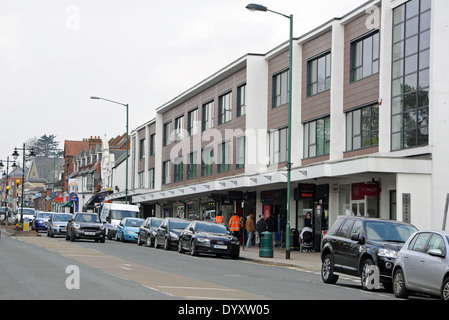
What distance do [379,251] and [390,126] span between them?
569 inches

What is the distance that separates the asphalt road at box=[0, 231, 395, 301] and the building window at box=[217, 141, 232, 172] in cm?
2431

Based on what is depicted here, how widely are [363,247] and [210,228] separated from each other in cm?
1489

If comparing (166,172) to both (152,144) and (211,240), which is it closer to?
(152,144)

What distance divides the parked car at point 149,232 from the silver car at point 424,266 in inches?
990

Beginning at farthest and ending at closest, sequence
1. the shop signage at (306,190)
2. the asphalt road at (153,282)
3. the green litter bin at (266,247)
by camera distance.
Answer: the shop signage at (306,190)
the green litter bin at (266,247)
the asphalt road at (153,282)

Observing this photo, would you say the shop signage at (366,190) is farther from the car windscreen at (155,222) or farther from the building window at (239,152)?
the building window at (239,152)

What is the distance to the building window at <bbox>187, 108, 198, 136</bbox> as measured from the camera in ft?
188

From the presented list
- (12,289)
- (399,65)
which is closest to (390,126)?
(399,65)

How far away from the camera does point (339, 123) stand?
36312mm

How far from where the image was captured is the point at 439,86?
2897 cm

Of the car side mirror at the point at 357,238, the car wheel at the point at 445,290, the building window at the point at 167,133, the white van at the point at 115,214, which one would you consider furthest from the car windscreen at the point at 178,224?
the building window at the point at 167,133

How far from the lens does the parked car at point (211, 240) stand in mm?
31875

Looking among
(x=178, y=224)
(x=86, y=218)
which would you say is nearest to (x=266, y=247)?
(x=178, y=224)
